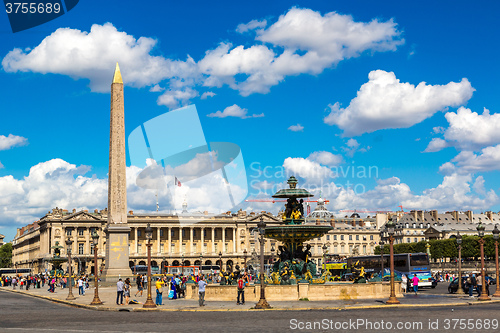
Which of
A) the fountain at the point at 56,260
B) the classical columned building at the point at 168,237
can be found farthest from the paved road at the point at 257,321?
the classical columned building at the point at 168,237

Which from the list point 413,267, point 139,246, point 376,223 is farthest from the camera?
point 376,223

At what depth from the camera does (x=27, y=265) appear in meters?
174

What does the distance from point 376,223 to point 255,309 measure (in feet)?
532

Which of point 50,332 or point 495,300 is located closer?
point 50,332

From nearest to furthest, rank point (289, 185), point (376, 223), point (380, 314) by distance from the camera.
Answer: point (380, 314), point (289, 185), point (376, 223)

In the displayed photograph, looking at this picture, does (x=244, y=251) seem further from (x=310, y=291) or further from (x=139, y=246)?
(x=310, y=291)

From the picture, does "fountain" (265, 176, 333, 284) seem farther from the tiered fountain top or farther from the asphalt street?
the asphalt street

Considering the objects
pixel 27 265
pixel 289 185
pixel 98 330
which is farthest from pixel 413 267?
pixel 27 265

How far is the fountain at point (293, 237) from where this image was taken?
3462cm

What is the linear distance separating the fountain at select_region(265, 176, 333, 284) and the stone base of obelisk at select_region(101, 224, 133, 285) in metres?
17.0

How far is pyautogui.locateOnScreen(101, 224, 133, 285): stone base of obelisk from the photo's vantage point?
4972 centimetres

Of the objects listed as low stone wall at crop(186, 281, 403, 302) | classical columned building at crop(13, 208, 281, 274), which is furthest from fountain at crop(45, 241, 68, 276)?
classical columned building at crop(13, 208, 281, 274)

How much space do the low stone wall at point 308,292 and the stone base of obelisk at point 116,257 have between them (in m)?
17.1

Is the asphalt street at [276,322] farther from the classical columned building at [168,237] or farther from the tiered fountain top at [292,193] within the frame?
the classical columned building at [168,237]
